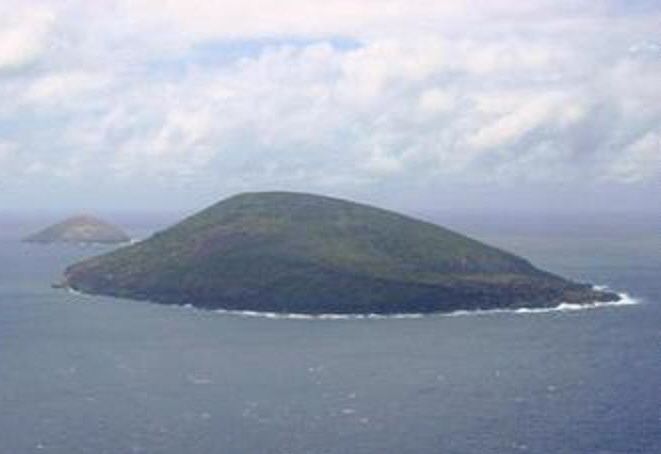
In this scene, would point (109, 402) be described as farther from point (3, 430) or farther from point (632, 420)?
point (632, 420)

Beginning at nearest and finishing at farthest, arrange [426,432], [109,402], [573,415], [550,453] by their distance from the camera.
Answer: [550,453] < [426,432] < [573,415] < [109,402]

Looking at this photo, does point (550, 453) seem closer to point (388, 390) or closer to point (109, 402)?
point (388, 390)

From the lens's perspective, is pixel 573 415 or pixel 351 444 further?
pixel 573 415

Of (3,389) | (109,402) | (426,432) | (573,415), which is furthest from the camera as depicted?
(3,389)

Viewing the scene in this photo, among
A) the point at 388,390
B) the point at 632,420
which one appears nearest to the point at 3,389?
the point at 388,390

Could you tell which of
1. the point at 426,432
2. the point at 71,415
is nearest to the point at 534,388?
the point at 426,432

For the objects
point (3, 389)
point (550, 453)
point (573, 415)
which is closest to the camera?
point (550, 453)

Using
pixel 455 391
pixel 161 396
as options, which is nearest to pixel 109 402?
pixel 161 396

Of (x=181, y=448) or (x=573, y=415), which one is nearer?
(x=181, y=448)

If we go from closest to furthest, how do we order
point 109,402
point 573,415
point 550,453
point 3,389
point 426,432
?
point 550,453 < point 426,432 < point 573,415 < point 109,402 < point 3,389
